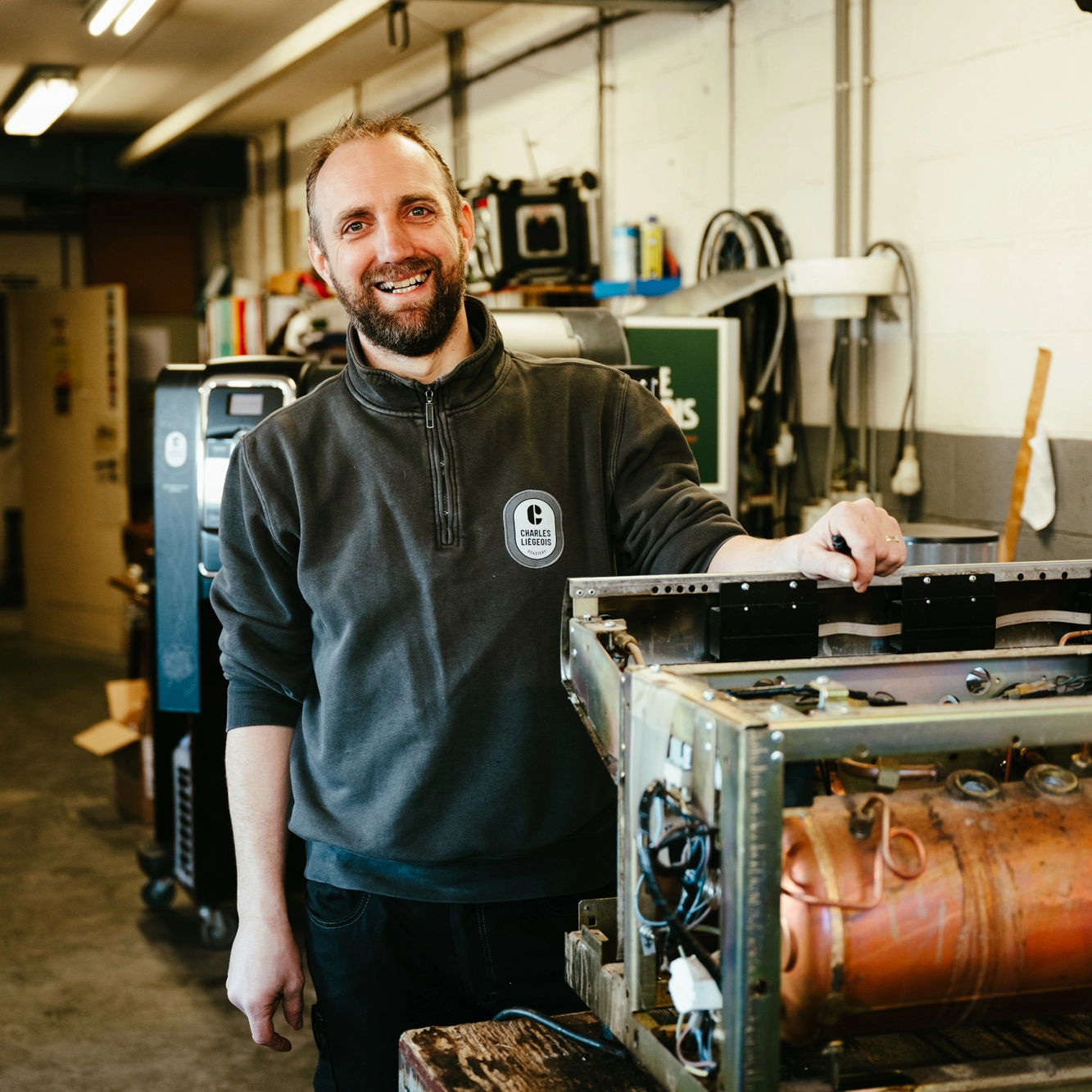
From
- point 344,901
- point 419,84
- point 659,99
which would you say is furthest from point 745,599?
point 419,84

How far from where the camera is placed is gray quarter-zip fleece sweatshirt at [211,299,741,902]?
51.9 inches

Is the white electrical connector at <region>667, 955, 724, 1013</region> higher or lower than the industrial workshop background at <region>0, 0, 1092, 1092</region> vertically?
lower

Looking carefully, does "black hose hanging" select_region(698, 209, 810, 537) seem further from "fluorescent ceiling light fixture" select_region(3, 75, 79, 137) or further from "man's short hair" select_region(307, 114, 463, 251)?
"fluorescent ceiling light fixture" select_region(3, 75, 79, 137)

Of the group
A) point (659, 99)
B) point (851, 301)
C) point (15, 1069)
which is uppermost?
point (659, 99)

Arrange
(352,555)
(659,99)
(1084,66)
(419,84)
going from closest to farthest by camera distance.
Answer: (352,555), (1084,66), (659,99), (419,84)

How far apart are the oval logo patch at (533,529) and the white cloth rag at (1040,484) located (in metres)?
1.69

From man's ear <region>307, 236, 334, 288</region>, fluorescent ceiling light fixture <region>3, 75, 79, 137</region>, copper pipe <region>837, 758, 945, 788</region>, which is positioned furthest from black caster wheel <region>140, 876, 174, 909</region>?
fluorescent ceiling light fixture <region>3, 75, 79, 137</region>

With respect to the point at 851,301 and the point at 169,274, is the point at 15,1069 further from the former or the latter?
the point at 169,274

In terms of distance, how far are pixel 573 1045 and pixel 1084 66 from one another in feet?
7.48

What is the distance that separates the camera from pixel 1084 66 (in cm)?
252

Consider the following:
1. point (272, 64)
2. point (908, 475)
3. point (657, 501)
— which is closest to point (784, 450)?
point (908, 475)

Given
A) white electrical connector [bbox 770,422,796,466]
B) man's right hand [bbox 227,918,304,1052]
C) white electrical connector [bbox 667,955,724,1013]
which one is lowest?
man's right hand [bbox 227,918,304,1052]

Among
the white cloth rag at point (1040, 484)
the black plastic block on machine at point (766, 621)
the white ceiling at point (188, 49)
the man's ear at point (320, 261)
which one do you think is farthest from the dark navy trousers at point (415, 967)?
the white ceiling at point (188, 49)

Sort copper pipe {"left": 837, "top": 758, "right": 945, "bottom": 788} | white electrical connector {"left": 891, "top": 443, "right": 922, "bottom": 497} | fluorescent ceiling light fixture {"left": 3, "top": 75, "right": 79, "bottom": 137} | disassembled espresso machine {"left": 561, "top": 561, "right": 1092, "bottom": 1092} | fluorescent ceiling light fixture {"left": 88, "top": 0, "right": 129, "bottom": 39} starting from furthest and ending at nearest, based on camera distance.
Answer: fluorescent ceiling light fixture {"left": 3, "top": 75, "right": 79, "bottom": 137} → fluorescent ceiling light fixture {"left": 88, "top": 0, "right": 129, "bottom": 39} → white electrical connector {"left": 891, "top": 443, "right": 922, "bottom": 497} → copper pipe {"left": 837, "top": 758, "right": 945, "bottom": 788} → disassembled espresso machine {"left": 561, "top": 561, "right": 1092, "bottom": 1092}
